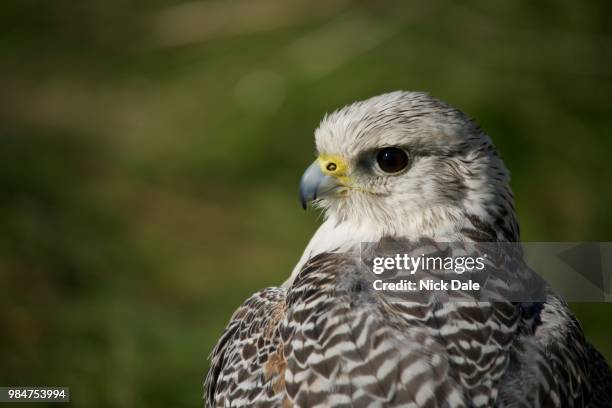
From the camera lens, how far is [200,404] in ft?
15.3

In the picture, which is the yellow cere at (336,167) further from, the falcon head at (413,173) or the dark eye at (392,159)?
the dark eye at (392,159)

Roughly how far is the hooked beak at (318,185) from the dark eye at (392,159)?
0.18m

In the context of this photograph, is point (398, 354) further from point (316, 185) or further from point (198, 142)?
point (198, 142)

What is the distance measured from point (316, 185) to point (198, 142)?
5117mm

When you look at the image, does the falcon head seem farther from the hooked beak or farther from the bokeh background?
the bokeh background

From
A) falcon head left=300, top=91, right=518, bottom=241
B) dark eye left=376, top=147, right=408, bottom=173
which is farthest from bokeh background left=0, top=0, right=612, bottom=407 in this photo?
dark eye left=376, top=147, right=408, bottom=173

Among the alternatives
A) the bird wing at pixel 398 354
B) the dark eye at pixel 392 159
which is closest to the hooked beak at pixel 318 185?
the dark eye at pixel 392 159

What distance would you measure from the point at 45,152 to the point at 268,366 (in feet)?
19.1

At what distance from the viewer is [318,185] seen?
2846 mm

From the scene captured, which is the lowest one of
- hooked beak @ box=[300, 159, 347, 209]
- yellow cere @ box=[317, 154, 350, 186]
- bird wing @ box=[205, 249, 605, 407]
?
bird wing @ box=[205, 249, 605, 407]

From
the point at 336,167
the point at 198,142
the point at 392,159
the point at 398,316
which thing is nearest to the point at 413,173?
the point at 392,159

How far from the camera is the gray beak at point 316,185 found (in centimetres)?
284

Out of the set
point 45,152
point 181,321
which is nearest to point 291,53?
point 45,152

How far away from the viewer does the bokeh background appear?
5438 mm
